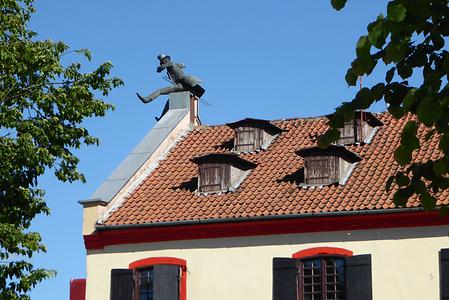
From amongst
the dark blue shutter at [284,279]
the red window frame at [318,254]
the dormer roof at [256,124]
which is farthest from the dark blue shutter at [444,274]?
the dormer roof at [256,124]

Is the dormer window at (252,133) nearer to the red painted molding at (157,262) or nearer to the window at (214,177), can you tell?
the window at (214,177)

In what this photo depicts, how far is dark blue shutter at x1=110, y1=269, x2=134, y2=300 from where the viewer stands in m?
27.3

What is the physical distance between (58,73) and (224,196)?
243 inches

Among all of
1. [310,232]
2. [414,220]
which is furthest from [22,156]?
[414,220]

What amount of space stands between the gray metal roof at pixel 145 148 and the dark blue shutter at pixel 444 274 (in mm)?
9263

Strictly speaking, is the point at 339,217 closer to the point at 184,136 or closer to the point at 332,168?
the point at 332,168

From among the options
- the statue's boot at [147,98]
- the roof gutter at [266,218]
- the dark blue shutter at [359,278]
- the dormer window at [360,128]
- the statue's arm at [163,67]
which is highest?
the statue's arm at [163,67]

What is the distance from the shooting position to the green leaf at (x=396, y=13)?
340 inches

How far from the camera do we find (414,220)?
25.2 meters

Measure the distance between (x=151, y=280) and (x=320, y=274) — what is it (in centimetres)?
455

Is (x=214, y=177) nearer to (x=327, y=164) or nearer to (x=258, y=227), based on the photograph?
(x=258, y=227)

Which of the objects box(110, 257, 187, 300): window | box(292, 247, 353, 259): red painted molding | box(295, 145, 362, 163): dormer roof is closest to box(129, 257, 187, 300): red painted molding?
box(110, 257, 187, 300): window

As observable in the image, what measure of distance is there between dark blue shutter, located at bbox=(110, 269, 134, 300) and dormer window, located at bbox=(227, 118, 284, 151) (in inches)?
216

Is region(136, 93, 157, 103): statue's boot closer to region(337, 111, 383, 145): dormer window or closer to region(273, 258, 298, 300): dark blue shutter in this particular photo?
region(337, 111, 383, 145): dormer window
